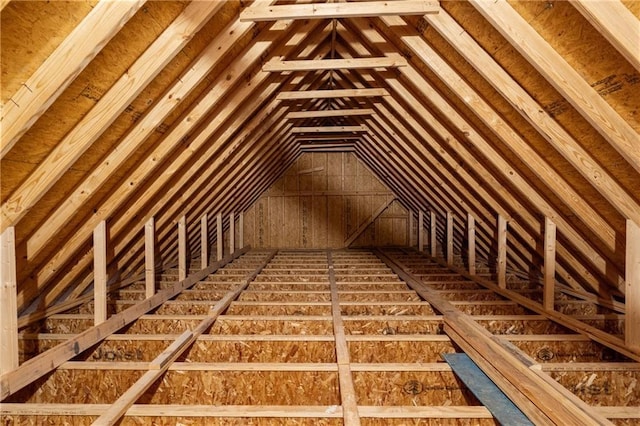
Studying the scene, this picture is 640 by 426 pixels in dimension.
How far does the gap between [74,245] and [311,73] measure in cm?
327

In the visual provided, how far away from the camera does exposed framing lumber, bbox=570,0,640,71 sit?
1574 mm

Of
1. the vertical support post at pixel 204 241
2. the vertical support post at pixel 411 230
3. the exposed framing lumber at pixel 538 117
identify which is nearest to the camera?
the exposed framing lumber at pixel 538 117

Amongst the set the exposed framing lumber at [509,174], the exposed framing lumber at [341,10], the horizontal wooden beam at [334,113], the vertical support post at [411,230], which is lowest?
the vertical support post at [411,230]

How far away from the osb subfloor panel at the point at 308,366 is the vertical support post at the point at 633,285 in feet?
0.78

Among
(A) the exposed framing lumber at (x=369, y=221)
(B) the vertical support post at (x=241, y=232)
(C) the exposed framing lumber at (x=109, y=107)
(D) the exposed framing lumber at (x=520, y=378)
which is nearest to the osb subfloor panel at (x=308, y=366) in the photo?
(D) the exposed framing lumber at (x=520, y=378)

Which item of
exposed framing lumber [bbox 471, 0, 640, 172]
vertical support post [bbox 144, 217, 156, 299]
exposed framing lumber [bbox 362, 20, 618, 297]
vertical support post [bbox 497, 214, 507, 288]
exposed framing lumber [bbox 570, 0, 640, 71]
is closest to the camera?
exposed framing lumber [bbox 570, 0, 640, 71]

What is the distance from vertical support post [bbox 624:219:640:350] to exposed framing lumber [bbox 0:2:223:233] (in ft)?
9.66

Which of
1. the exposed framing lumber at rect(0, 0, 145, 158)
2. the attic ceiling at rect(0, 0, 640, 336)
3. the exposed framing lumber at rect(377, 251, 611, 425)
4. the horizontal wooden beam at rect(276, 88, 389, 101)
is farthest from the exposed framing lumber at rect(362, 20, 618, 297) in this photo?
the exposed framing lumber at rect(0, 0, 145, 158)

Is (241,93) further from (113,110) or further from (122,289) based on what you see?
(122,289)

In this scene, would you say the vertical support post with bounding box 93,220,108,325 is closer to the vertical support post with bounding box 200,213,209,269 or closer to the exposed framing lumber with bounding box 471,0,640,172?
the vertical support post with bounding box 200,213,209,269

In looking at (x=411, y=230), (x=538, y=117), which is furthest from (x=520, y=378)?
(x=411, y=230)

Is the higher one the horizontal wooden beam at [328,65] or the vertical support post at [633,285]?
the horizontal wooden beam at [328,65]

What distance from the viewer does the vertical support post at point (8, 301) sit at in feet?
7.07

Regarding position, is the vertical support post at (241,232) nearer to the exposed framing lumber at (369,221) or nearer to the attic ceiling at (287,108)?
the exposed framing lumber at (369,221)
